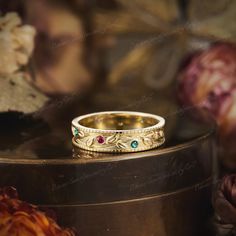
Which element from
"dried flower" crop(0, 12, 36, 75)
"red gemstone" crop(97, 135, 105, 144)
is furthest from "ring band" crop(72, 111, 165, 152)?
"dried flower" crop(0, 12, 36, 75)

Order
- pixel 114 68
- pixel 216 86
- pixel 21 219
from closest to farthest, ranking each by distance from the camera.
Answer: pixel 21 219, pixel 216 86, pixel 114 68

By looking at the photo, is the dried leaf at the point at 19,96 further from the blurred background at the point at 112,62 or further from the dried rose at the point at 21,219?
the dried rose at the point at 21,219

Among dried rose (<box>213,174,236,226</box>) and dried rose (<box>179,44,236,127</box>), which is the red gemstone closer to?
dried rose (<box>213,174,236,226</box>)

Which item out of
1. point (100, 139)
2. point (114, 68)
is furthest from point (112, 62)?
point (100, 139)

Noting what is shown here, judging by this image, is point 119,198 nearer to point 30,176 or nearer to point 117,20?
point 30,176

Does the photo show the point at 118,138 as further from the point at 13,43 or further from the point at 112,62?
the point at 112,62

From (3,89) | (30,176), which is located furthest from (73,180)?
(3,89)
